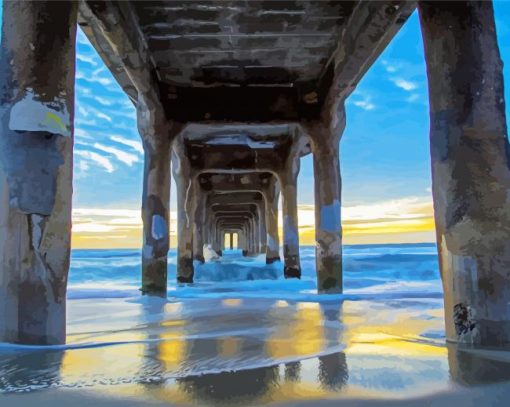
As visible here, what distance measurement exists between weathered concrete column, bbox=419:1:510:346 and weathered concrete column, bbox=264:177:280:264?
12.3 meters

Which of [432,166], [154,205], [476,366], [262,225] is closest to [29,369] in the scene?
[476,366]

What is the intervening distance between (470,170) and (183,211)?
9420 mm

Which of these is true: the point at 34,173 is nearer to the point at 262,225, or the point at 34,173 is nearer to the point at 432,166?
the point at 432,166

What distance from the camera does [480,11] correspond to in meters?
3.07

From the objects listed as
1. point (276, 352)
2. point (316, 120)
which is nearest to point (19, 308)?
point (276, 352)

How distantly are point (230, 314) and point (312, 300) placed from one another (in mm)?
1884

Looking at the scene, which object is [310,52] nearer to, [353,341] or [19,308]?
[353,341]

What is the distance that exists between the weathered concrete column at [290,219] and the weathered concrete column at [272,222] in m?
3.25

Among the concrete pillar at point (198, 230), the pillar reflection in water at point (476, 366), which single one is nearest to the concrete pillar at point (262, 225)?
the concrete pillar at point (198, 230)

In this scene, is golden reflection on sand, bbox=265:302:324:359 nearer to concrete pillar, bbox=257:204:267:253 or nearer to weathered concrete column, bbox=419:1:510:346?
weathered concrete column, bbox=419:1:510:346

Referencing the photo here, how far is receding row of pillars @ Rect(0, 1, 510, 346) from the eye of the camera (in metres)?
2.89

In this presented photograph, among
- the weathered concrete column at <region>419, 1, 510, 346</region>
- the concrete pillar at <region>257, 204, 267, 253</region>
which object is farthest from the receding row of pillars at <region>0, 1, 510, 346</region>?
the concrete pillar at <region>257, 204, 267, 253</region>

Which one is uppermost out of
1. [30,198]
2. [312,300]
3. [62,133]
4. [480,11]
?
[480,11]

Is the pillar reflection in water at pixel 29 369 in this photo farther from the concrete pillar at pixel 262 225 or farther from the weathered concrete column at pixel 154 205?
the concrete pillar at pixel 262 225
